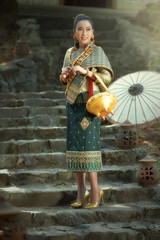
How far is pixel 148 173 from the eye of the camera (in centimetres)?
422

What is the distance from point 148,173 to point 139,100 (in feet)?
5.19

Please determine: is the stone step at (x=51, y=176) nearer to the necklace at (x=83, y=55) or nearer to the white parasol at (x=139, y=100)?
the white parasol at (x=139, y=100)

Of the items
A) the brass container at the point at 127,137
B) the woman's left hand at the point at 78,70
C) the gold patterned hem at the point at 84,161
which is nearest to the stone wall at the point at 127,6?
the brass container at the point at 127,137

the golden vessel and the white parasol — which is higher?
the white parasol

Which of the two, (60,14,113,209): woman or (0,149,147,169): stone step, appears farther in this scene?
(0,149,147,169): stone step

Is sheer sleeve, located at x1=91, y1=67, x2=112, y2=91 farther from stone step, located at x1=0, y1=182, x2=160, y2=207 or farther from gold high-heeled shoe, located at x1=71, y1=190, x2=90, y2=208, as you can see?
stone step, located at x1=0, y1=182, x2=160, y2=207

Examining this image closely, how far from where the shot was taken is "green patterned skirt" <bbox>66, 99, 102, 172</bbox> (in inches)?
143

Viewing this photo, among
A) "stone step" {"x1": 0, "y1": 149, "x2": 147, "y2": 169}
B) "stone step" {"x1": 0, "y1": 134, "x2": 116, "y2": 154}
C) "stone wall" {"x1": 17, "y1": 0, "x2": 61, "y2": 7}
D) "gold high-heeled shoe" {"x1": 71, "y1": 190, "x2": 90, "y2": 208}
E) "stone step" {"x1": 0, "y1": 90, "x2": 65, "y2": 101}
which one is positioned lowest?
"gold high-heeled shoe" {"x1": 71, "y1": 190, "x2": 90, "y2": 208}

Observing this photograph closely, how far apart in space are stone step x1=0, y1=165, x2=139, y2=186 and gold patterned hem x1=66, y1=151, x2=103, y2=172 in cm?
89

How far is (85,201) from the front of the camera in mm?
3955

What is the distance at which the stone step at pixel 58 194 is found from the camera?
4.02 m

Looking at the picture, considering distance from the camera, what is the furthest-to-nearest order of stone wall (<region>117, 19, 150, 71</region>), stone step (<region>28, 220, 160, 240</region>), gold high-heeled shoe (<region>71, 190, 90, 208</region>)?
stone wall (<region>117, 19, 150, 71</region>)
gold high-heeled shoe (<region>71, 190, 90, 208</region>)
stone step (<region>28, 220, 160, 240</region>)

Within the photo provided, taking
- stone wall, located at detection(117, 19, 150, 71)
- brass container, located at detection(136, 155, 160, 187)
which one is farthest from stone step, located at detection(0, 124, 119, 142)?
stone wall, located at detection(117, 19, 150, 71)

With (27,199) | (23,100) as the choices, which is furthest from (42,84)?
(27,199)
